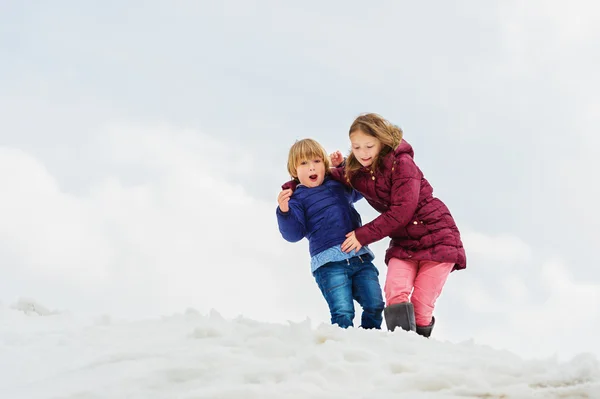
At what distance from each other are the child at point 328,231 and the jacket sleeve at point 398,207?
0.26 metres

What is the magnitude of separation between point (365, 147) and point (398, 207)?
1.96 feet

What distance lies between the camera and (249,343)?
3.61 metres

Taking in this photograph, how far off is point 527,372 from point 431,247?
96.5 inches

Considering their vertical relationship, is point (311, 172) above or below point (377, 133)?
below

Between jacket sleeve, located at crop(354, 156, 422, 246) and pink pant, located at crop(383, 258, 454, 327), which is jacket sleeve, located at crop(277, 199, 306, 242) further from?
pink pant, located at crop(383, 258, 454, 327)

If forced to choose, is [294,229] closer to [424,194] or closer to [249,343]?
[424,194]

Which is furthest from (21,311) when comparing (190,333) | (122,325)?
(190,333)

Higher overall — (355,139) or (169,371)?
(355,139)

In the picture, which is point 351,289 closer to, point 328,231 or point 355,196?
point 328,231

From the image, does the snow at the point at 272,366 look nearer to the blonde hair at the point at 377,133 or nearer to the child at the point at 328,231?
the child at the point at 328,231

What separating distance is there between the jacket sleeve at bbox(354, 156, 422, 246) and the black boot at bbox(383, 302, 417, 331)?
0.60m

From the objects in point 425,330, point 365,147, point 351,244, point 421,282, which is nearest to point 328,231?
point 351,244

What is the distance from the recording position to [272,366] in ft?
10.6

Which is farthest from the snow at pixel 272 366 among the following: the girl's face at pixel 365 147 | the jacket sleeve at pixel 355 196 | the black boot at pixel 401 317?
the jacket sleeve at pixel 355 196
